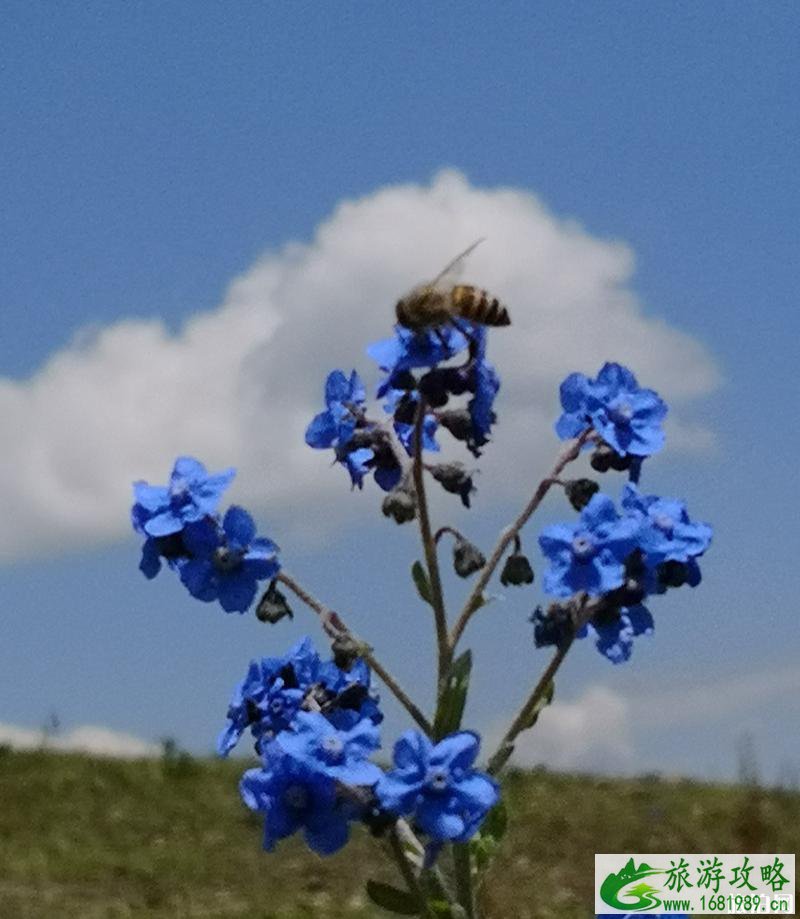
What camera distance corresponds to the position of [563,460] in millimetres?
3314

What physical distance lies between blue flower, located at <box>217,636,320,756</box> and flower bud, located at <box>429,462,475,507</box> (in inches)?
15.2

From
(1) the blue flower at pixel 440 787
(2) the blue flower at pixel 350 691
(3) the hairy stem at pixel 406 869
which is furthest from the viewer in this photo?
(2) the blue flower at pixel 350 691

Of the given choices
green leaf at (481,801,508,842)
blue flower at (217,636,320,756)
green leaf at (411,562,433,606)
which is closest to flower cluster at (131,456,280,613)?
blue flower at (217,636,320,756)

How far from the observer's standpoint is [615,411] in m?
3.26

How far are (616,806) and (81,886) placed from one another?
3.53 m

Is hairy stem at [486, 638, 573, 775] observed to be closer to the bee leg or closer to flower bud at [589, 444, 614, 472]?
flower bud at [589, 444, 614, 472]

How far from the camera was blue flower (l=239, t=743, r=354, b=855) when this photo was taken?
9.30 feet

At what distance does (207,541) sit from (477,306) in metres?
0.72

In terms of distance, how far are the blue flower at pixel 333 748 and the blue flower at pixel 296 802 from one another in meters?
0.02

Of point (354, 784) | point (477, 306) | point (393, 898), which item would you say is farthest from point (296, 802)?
point (477, 306)

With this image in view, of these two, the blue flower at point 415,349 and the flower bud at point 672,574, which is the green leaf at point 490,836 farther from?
the blue flower at point 415,349

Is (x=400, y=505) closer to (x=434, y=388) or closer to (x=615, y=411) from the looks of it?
(x=434, y=388)

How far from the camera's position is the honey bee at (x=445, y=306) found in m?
3.28

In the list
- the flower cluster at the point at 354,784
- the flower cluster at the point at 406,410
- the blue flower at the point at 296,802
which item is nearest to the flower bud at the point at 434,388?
the flower cluster at the point at 406,410
